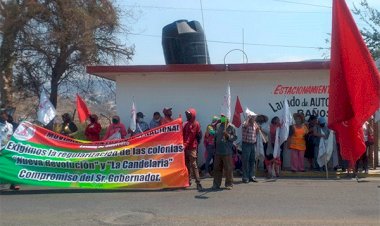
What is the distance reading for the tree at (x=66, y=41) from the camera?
26906 mm

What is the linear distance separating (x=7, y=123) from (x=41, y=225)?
214 inches

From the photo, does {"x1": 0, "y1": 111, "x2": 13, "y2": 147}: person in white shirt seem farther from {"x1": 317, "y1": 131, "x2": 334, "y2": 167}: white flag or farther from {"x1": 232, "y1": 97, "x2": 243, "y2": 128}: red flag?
{"x1": 317, "y1": 131, "x2": 334, "y2": 167}: white flag

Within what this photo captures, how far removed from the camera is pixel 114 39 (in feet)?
94.3

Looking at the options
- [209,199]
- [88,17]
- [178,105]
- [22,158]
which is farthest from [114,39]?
[209,199]

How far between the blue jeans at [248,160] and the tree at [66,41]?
49.9 ft

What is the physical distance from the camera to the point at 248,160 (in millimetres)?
13547

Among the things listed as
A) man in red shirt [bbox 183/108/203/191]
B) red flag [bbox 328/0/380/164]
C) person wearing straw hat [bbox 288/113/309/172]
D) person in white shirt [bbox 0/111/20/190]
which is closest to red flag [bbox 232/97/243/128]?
person wearing straw hat [bbox 288/113/309/172]

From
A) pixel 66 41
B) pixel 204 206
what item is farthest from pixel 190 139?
pixel 66 41

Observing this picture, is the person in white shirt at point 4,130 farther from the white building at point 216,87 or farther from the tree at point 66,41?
the tree at point 66,41

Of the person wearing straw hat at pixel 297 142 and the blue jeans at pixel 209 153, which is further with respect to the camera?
the person wearing straw hat at pixel 297 142

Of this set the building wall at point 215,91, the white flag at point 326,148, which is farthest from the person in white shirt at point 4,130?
the white flag at point 326,148

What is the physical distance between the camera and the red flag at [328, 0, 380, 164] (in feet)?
17.6

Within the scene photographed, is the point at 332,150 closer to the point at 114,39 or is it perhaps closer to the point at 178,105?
the point at 178,105

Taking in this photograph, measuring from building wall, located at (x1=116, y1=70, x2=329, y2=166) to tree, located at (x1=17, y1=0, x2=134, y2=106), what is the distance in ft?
36.2
